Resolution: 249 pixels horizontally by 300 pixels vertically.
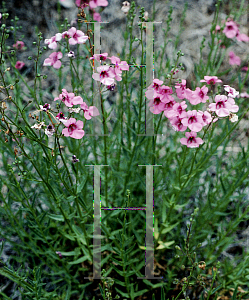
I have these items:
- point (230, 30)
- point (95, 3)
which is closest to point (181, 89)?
point (95, 3)

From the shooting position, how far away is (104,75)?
133 centimetres

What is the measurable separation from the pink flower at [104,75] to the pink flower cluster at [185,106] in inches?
7.7

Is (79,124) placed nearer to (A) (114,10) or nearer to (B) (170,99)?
(B) (170,99)

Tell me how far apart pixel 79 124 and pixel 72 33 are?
0.46 meters

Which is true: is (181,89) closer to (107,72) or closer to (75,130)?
(107,72)

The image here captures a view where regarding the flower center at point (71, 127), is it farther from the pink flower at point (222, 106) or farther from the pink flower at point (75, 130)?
the pink flower at point (222, 106)

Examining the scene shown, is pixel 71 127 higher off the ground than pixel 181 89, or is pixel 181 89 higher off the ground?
pixel 181 89

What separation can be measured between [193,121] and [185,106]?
8cm

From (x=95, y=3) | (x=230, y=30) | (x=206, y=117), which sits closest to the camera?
(x=206, y=117)

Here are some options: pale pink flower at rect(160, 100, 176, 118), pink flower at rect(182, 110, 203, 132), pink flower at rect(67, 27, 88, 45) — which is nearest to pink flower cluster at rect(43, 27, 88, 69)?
pink flower at rect(67, 27, 88, 45)

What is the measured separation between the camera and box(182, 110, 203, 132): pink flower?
131 cm

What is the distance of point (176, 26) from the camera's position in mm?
3926

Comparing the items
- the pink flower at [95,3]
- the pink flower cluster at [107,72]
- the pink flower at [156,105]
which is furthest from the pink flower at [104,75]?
the pink flower at [95,3]

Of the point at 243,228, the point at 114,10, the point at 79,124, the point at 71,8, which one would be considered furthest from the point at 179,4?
the point at 79,124
